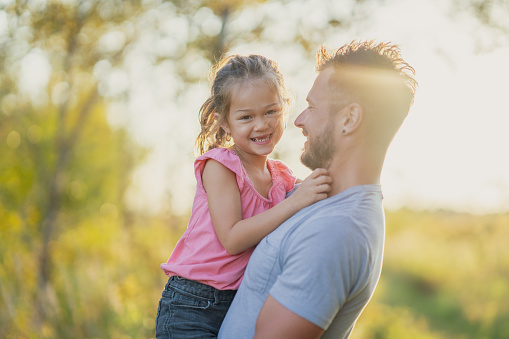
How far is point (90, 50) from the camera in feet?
23.6

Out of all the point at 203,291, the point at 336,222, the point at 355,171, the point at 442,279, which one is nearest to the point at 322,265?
the point at 336,222

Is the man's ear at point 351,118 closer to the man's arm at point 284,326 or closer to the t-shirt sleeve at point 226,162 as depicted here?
the t-shirt sleeve at point 226,162

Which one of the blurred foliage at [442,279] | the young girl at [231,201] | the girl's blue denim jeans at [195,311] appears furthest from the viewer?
the blurred foliage at [442,279]

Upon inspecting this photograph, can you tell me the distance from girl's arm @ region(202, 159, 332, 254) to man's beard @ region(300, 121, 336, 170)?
62 millimetres

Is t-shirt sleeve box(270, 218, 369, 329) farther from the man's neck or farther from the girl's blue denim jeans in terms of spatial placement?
the girl's blue denim jeans

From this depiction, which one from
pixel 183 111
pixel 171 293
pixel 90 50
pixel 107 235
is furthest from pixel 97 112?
pixel 171 293

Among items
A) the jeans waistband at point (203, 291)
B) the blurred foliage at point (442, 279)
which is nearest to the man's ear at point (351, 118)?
the jeans waistband at point (203, 291)

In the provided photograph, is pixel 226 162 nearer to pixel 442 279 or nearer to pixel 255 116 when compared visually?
pixel 255 116

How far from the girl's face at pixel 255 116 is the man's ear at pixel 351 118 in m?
0.42

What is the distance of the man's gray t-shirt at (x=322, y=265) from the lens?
1.72 m

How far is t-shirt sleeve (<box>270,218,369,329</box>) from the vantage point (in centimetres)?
172

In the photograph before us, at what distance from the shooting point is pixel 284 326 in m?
1.74

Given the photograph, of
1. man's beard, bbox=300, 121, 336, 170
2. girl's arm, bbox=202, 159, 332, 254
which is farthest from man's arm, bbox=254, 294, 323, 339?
man's beard, bbox=300, 121, 336, 170

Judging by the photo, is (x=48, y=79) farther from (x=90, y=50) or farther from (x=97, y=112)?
(x=97, y=112)
